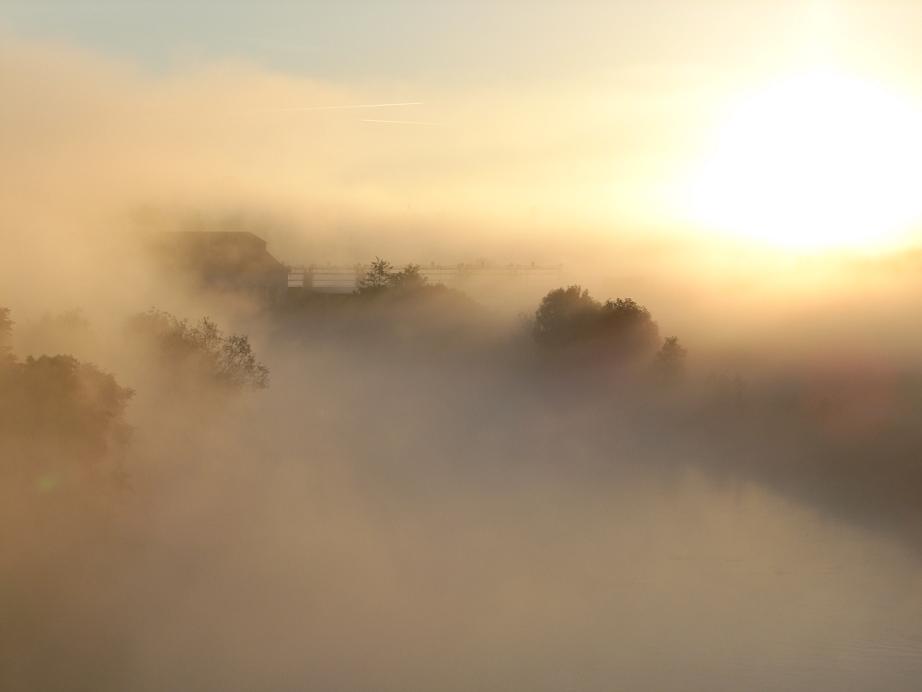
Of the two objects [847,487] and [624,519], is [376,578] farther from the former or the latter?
[847,487]

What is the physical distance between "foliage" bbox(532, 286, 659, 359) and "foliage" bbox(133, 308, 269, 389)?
4602cm

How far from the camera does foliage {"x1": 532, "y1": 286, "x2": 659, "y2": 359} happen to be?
11662 cm

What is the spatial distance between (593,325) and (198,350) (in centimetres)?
5236

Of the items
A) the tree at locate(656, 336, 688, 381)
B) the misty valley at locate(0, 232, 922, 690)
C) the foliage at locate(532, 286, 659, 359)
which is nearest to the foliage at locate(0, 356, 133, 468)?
the misty valley at locate(0, 232, 922, 690)

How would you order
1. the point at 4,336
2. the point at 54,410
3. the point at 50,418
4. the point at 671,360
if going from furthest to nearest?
the point at 671,360, the point at 4,336, the point at 54,410, the point at 50,418

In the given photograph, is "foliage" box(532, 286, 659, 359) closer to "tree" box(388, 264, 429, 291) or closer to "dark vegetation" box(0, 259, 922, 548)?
"dark vegetation" box(0, 259, 922, 548)

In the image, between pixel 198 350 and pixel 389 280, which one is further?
pixel 389 280

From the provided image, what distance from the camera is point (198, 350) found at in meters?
73.0

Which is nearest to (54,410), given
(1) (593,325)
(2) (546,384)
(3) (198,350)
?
(3) (198,350)

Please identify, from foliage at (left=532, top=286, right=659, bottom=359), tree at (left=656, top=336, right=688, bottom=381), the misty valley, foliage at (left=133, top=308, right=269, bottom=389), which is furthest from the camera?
foliage at (left=532, top=286, right=659, bottom=359)

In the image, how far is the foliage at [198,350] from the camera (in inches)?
2837

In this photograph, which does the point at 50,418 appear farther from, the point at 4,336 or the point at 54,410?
the point at 4,336

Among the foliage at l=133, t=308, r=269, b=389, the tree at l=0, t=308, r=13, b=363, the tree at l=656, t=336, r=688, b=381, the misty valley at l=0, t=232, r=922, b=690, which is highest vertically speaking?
the tree at l=0, t=308, r=13, b=363

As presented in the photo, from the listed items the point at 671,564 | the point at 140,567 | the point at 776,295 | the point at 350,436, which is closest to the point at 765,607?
the point at 671,564
